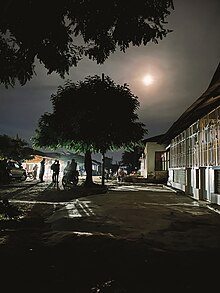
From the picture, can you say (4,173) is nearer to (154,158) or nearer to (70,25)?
(154,158)

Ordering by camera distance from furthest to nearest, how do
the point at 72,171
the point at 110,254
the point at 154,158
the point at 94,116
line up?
1. the point at 154,158
2. the point at 72,171
3. the point at 94,116
4. the point at 110,254

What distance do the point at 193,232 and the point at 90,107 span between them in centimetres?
1391

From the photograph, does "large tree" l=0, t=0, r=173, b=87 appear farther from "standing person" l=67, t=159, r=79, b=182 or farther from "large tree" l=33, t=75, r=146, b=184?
"standing person" l=67, t=159, r=79, b=182

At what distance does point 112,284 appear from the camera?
147 inches

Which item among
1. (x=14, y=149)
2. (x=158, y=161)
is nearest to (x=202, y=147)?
(x=158, y=161)

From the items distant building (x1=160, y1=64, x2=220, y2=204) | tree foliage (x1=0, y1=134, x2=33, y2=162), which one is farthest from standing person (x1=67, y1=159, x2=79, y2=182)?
tree foliage (x1=0, y1=134, x2=33, y2=162)

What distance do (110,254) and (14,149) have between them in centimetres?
3870

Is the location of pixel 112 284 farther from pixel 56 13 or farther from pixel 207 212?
pixel 207 212

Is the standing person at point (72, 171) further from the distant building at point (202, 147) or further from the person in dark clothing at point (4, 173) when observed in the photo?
the distant building at point (202, 147)

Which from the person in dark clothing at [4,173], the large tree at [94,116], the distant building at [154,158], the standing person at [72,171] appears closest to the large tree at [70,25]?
the large tree at [94,116]

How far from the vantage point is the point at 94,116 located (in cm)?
1948

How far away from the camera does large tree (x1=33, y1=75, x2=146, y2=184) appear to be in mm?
19672

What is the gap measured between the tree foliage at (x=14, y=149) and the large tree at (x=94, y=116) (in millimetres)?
18480

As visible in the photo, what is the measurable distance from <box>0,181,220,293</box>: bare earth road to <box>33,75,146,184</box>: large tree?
11.6m
